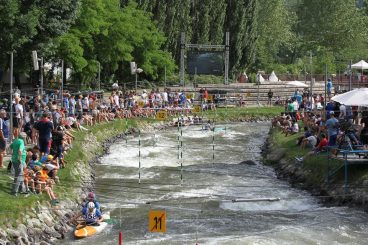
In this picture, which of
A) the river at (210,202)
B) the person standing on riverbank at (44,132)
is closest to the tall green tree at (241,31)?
the river at (210,202)

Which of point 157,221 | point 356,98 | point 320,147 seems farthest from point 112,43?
point 157,221

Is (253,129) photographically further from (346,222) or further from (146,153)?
(346,222)

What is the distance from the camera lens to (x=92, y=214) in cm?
2259

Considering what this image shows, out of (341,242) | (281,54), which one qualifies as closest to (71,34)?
(341,242)

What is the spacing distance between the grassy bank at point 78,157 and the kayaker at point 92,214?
1359mm

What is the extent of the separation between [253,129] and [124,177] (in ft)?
72.4

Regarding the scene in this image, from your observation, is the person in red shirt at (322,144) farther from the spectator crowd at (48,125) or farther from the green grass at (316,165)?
the spectator crowd at (48,125)

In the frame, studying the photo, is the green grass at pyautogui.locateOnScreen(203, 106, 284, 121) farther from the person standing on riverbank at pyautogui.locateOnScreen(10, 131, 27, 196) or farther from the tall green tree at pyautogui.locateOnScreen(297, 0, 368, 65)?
the person standing on riverbank at pyautogui.locateOnScreen(10, 131, 27, 196)

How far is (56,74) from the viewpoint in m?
59.2

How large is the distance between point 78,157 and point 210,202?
284 inches

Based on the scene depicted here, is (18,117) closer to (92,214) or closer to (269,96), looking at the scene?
(92,214)

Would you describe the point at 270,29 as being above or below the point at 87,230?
above

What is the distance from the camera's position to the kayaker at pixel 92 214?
73.5 ft

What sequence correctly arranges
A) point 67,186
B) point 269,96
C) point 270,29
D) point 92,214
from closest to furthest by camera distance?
point 92,214, point 67,186, point 269,96, point 270,29
